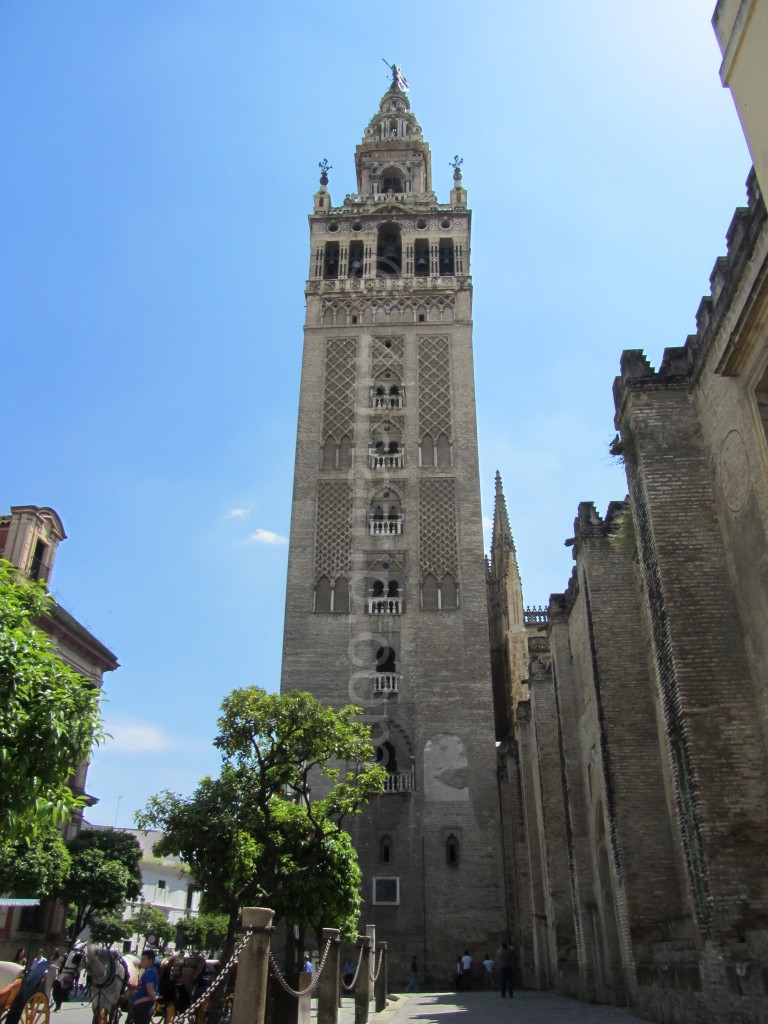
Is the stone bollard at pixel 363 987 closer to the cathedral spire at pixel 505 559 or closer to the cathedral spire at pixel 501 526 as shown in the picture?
the cathedral spire at pixel 505 559

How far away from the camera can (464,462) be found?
106 feet

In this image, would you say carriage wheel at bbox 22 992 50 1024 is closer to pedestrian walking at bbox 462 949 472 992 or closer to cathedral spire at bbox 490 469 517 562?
pedestrian walking at bbox 462 949 472 992

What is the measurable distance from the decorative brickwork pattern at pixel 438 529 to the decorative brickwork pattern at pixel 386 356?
5.19 meters

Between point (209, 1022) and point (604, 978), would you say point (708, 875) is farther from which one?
point (604, 978)

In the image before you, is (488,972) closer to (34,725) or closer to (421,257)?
(34,725)

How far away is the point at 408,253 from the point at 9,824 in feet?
109

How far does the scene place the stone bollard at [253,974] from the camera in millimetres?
6176

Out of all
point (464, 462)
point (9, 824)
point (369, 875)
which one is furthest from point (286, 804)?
point (464, 462)

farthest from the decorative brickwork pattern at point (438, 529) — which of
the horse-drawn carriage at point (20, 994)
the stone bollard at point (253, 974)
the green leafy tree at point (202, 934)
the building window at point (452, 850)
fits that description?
the stone bollard at point (253, 974)

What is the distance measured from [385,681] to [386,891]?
626 cm

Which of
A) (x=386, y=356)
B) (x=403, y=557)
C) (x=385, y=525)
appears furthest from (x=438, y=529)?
(x=386, y=356)

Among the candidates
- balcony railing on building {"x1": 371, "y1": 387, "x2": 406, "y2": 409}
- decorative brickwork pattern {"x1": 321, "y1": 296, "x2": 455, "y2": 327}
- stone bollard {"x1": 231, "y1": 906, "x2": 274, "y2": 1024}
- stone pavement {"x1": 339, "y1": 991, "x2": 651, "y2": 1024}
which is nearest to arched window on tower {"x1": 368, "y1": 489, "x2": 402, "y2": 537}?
balcony railing on building {"x1": 371, "y1": 387, "x2": 406, "y2": 409}

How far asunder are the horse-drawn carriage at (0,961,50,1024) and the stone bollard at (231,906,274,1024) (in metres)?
3.71

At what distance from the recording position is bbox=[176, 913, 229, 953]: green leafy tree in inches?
1587
